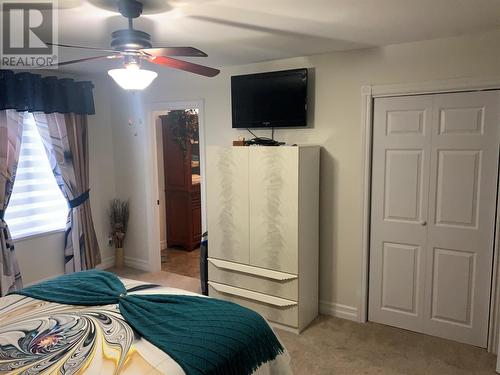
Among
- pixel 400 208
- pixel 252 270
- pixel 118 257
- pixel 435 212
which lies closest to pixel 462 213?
pixel 435 212

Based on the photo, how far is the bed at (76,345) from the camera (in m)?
1.63

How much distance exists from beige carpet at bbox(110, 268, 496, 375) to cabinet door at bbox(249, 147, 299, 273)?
63cm

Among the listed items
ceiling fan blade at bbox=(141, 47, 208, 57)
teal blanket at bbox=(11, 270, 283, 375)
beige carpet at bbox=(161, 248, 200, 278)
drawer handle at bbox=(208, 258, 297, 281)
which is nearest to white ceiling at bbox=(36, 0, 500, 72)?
ceiling fan blade at bbox=(141, 47, 208, 57)

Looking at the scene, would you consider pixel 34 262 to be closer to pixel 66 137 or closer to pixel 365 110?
pixel 66 137

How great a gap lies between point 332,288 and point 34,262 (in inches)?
122

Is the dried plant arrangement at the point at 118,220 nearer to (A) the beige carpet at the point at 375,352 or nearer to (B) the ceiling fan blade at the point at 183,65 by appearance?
(A) the beige carpet at the point at 375,352

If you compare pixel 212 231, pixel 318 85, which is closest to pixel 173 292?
pixel 212 231

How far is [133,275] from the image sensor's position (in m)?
4.64

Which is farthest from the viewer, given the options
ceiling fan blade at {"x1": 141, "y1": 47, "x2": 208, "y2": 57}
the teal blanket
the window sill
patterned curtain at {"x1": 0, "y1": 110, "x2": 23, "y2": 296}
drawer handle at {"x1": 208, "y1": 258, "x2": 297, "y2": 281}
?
the window sill

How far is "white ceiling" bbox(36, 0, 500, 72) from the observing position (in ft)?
6.93

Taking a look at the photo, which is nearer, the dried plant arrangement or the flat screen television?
the flat screen television

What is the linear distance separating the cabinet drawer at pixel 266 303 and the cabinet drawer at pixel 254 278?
0.04 meters

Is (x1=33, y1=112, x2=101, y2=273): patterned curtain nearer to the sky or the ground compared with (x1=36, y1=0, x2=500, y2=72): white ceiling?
nearer to the ground

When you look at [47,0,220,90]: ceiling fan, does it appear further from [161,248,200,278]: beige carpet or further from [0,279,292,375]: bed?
[161,248,200,278]: beige carpet
